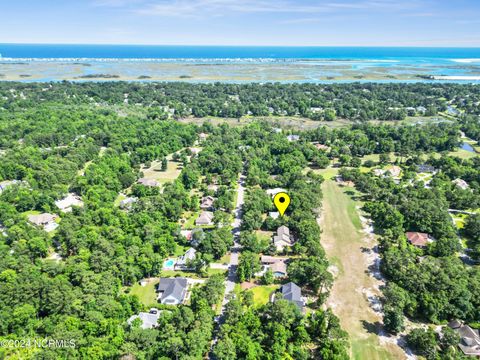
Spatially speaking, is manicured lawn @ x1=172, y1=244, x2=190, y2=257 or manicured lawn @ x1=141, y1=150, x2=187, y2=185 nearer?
manicured lawn @ x1=172, y1=244, x2=190, y2=257

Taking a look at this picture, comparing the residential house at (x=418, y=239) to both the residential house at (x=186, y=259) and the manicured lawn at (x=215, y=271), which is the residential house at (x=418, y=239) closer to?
the manicured lawn at (x=215, y=271)

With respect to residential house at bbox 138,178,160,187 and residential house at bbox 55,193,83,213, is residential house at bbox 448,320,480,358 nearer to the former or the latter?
residential house at bbox 138,178,160,187

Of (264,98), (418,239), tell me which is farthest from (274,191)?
(264,98)

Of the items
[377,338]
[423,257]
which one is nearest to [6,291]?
[377,338]

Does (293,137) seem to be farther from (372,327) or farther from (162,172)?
(372,327)

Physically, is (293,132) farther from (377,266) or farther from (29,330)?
(29,330)

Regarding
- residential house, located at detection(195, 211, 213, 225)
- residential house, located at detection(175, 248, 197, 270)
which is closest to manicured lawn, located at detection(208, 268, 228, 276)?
residential house, located at detection(175, 248, 197, 270)

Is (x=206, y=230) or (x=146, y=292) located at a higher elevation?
(x=206, y=230)
